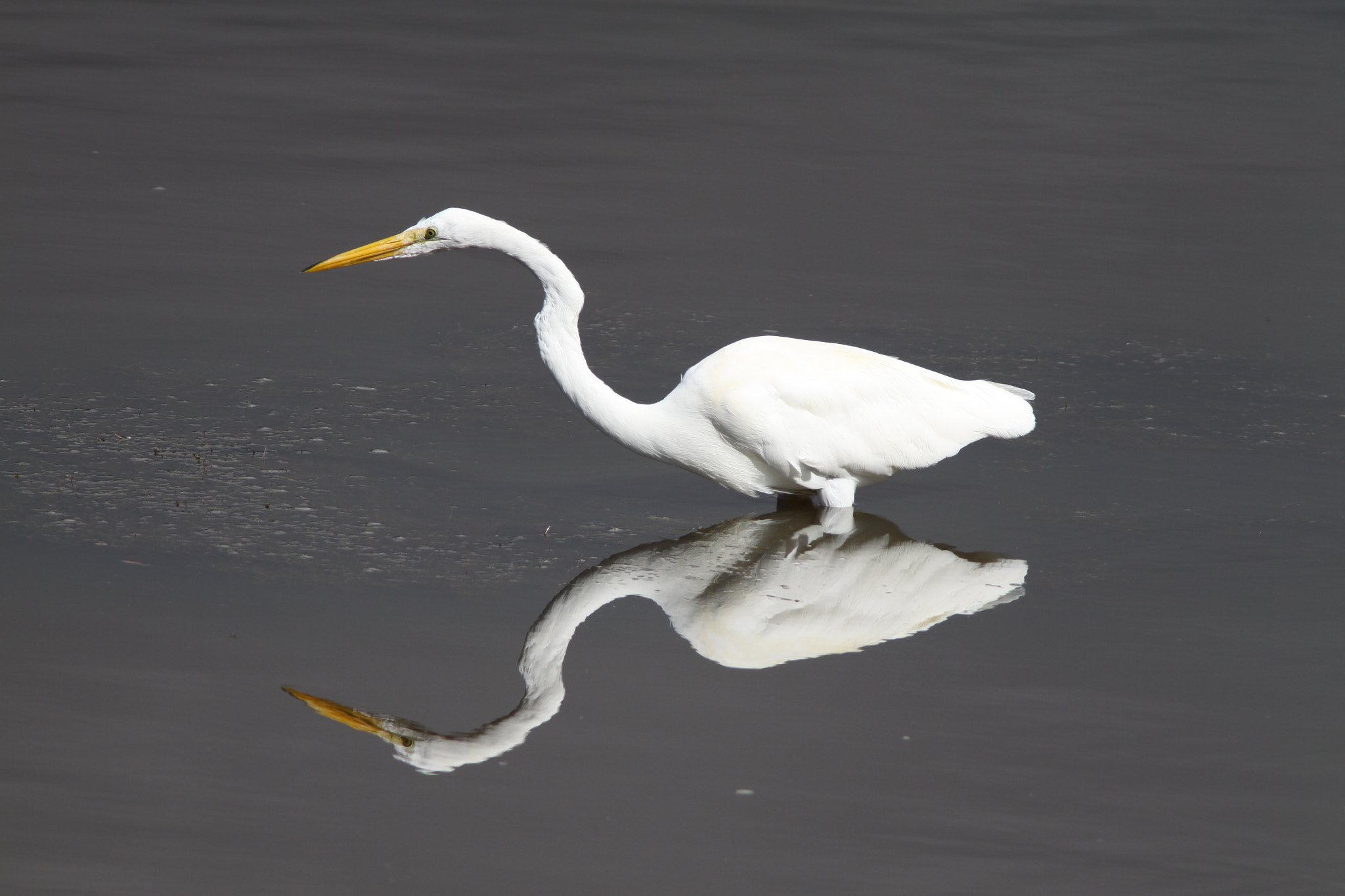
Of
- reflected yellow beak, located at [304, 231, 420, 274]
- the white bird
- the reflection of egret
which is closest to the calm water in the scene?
the reflection of egret

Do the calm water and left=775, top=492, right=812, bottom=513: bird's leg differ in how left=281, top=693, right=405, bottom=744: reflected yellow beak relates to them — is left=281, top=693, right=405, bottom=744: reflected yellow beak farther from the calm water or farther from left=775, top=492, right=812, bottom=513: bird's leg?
left=775, top=492, right=812, bottom=513: bird's leg

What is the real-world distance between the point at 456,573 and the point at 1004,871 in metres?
2.21

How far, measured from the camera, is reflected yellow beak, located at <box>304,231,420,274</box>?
5.70m

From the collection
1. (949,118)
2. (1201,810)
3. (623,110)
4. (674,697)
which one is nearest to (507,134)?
(623,110)

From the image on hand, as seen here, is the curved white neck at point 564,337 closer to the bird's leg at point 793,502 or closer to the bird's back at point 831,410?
the bird's back at point 831,410

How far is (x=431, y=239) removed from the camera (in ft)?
18.8

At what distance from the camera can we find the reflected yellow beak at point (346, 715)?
432cm

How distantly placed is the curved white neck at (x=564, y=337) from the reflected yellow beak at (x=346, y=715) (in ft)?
5.58

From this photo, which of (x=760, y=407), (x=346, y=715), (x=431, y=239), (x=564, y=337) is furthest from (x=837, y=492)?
(x=346, y=715)

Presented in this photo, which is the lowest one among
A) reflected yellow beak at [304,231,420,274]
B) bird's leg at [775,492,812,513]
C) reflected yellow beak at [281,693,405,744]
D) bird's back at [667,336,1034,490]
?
reflected yellow beak at [281,693,405,744]

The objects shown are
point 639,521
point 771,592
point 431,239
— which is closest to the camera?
point 771,592

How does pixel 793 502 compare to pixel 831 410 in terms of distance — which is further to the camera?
pixel 793 502

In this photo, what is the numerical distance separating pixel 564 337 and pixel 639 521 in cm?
74

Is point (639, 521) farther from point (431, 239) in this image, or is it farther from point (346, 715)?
point (346, 715)
